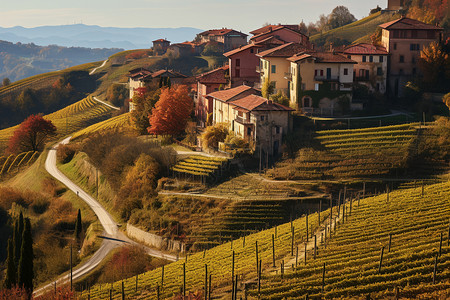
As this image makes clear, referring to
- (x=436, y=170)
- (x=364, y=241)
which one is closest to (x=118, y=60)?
(x=436, y=170)

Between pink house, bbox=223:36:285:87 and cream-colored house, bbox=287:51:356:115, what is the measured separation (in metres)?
14.5

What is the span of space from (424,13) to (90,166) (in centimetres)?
5744

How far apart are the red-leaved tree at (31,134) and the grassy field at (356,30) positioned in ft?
168

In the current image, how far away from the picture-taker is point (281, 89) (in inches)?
3061

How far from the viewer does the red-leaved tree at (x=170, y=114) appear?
82875mm

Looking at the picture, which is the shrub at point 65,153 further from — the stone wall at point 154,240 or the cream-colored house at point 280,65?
the cream-colored house at point 280,65

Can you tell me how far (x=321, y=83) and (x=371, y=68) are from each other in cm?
783

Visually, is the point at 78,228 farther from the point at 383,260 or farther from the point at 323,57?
the point at 383,260

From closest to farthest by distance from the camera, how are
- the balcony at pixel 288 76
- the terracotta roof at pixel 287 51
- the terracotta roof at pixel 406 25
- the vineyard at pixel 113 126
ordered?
the balcony at pixel 288 76
the terracotta roof at pixel 287 51
the terracotta roof at pixel 406 25
the vineyard at pixel 113 126

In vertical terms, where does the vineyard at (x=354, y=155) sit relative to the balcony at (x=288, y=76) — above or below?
below

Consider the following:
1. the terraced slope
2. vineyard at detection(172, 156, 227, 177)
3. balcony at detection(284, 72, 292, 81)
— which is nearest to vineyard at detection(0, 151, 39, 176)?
vineyard at detection(172, 156, 227, 177)

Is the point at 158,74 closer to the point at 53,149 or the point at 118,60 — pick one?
the point at 53,149

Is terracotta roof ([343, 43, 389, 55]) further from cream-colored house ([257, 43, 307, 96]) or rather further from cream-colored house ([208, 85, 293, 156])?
cream-colored house ([208, 85, 293, 156])

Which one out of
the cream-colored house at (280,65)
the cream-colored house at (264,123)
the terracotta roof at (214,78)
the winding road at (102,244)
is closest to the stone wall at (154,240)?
the winding road at (102,244)
